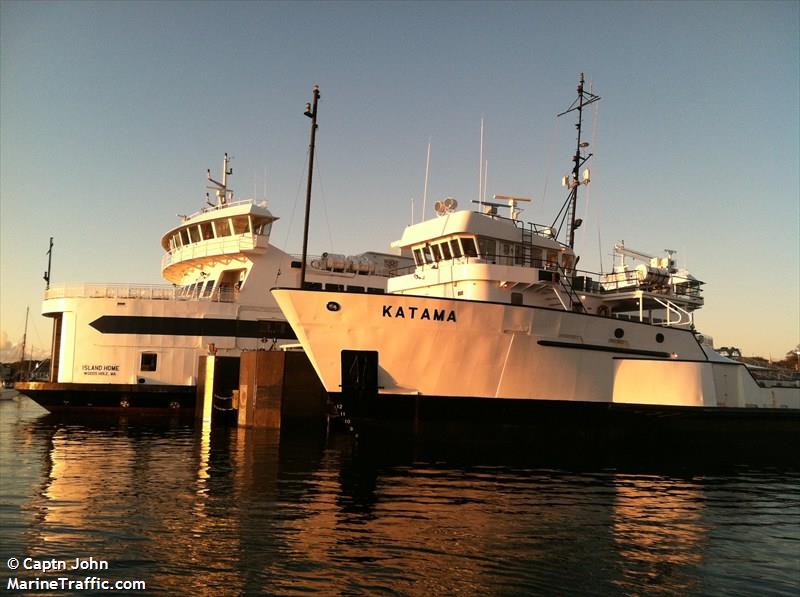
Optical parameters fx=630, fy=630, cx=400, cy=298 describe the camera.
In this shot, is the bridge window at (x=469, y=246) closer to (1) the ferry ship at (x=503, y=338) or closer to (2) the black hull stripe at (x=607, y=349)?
(1) the ferry ship at (x=503, y=338)

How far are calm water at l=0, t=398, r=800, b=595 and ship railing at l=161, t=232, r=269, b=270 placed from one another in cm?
1886

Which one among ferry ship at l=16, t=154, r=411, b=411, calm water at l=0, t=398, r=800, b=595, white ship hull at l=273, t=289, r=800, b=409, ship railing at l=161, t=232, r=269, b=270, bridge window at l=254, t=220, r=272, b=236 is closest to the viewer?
calm water at l=0, t=398, r=800, b=595

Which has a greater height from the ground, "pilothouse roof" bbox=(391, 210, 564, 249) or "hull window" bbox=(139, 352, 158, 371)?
"pilothouse roof" bbox=(391, 210, 564, 249)

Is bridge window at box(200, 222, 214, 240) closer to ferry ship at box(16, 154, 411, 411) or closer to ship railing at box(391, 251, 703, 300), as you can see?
ferry ship at box(16, 154, 411, 411)

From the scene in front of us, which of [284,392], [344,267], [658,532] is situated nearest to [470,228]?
[284,392]

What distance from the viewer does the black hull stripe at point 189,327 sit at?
1307 inches

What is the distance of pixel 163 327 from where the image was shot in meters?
33.5

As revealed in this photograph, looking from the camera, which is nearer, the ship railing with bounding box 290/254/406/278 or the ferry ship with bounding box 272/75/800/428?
the ferry ship with bounding box 272/75/800/428

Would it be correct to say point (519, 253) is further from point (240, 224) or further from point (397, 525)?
point (240, 224)

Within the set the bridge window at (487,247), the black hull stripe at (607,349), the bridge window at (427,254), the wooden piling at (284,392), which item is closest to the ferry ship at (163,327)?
the wooden piling at (284,392)

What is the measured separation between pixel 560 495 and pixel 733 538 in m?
3.60

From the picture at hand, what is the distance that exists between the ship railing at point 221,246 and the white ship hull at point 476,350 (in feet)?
54.2

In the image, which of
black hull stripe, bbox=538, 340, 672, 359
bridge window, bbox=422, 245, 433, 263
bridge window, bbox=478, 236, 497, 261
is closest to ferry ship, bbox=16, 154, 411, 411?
bridge window, bbox=422, 245, 433, 263

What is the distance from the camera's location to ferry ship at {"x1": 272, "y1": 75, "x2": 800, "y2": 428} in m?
19.4
